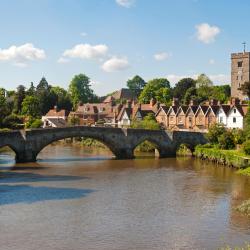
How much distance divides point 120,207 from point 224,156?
2288cm

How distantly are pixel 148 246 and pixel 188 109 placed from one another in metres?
54.7

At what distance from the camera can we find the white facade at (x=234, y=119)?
6850 cm

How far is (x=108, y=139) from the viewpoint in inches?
2295

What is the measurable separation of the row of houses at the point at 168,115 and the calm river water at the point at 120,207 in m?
20.3

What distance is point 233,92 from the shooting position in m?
91.4

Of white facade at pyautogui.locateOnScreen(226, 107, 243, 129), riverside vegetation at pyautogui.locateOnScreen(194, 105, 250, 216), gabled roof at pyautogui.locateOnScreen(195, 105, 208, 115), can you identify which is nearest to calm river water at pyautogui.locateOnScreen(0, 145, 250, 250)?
riverside vegetation at pyautogui.locateOnScreen(194, 105, 250, 216)

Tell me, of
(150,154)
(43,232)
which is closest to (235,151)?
(150,154)

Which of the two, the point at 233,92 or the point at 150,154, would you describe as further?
the point at 233,92

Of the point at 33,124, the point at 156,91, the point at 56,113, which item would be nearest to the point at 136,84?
the point at 156,91

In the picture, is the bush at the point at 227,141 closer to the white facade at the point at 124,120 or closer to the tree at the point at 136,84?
the white facade at the point at 124,120

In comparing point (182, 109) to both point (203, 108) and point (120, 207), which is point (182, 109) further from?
point (120, 207)

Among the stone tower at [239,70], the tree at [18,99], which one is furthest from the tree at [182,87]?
the tree at [18,99]

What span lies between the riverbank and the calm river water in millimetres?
1404

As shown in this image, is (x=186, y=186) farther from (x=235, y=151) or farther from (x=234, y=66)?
(x=234, y=66)
